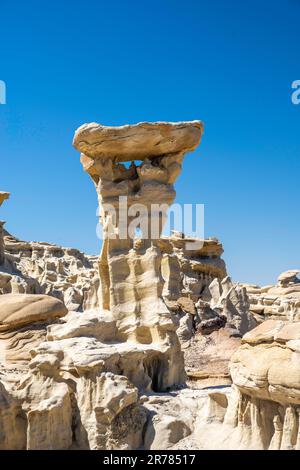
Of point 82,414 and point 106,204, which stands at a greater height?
point 106,204

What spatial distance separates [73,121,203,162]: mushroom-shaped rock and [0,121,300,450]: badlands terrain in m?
0.02

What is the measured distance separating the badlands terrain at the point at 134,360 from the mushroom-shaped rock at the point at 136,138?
0.08ft

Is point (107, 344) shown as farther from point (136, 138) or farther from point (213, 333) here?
point (213, 333)

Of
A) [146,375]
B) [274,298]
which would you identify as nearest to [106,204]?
[146,375]

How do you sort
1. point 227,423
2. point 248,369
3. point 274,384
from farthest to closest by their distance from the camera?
point 227,423
point 248,369
point 274,384

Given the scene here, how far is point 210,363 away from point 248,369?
36.4 ft

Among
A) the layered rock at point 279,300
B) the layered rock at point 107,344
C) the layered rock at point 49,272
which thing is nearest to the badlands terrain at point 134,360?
the layered rock at point 107,344

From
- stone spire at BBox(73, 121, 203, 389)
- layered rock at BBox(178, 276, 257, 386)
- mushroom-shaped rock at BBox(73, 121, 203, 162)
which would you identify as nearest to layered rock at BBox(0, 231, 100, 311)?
stone spire at BBox(73, 121, 203, 389)

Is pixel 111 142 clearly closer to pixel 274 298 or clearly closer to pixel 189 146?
pixel 189 146

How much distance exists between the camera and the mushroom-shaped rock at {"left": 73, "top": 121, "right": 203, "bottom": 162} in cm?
1265

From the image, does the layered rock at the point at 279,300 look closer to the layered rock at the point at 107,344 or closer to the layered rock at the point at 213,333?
the layered rock at the point at 213,333

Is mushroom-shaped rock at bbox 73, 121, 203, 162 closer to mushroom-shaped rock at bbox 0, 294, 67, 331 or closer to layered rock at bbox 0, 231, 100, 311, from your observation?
layered rock at bbox 0, 231, 100, 311

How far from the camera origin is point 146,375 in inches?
448

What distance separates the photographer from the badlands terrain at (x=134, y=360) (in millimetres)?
8156
